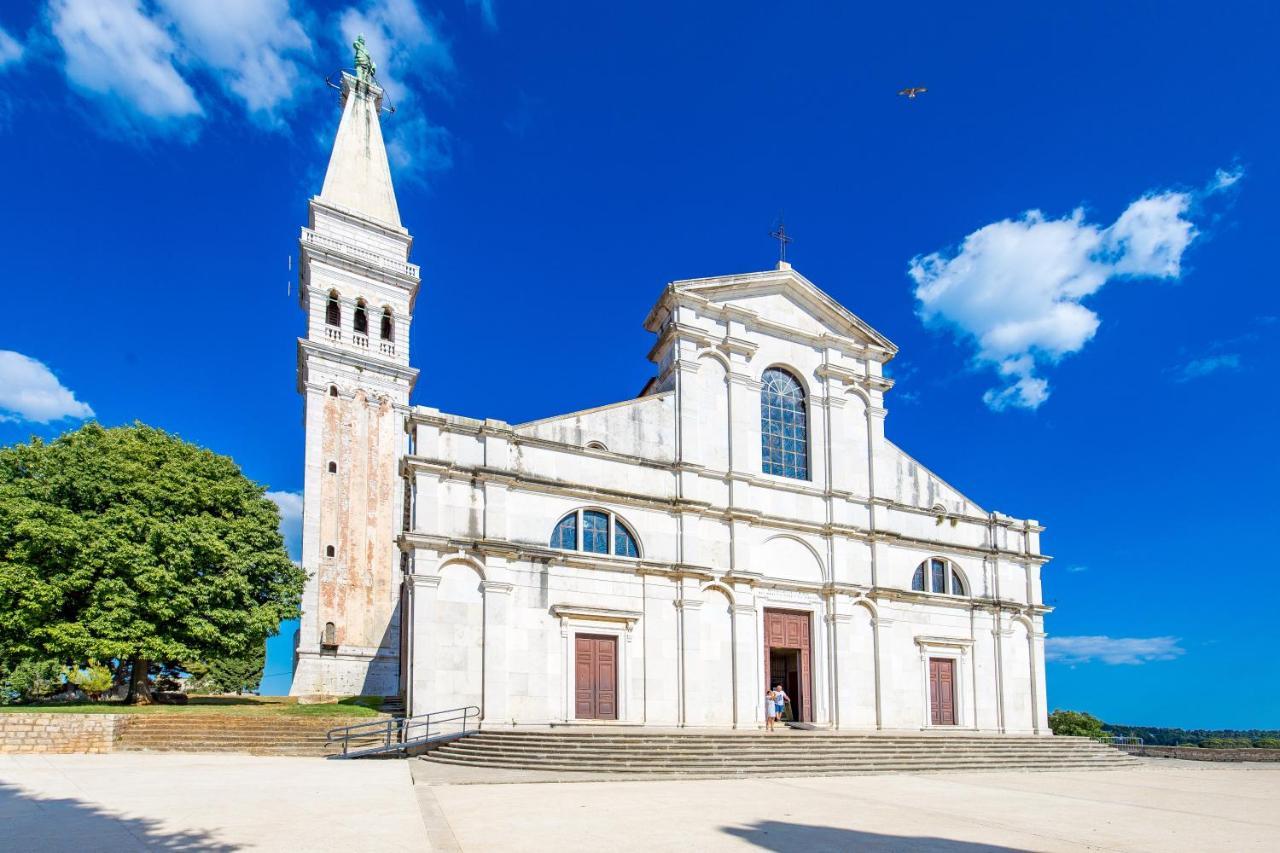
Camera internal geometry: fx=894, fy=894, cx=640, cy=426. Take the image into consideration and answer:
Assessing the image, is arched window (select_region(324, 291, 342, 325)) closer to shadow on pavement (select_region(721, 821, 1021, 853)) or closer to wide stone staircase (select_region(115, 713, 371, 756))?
wide stone staircase (select_region(115, 713, 371, 756))

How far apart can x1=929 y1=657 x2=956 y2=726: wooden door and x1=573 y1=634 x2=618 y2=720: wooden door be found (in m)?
11.9

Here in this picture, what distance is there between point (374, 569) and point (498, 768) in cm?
2172

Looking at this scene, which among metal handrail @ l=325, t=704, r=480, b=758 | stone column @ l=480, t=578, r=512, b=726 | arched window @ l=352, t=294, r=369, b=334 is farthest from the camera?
arched window @ l=352, t=294, r=369, b=334

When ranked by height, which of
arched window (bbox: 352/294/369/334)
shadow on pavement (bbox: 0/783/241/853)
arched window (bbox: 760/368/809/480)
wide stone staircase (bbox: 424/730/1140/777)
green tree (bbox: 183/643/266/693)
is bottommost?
green tree (bbox: 183/643/266/693)

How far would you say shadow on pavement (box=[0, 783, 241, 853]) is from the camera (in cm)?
906

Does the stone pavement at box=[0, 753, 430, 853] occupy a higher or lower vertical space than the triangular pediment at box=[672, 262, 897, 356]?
lower

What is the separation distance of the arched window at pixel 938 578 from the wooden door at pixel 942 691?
93.3 inches

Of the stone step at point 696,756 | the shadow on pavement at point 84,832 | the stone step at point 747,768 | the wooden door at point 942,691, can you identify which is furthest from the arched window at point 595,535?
the shadow on pavement at point 84,832

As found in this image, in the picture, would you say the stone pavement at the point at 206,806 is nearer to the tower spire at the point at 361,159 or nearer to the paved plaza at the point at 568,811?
the paved plaza at the point at 568,811

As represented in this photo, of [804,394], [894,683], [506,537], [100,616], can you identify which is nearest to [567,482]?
[506,537]

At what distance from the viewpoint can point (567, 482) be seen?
2517 cm

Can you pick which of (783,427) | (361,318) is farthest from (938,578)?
(361,318)

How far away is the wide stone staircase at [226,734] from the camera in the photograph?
21.1 metres

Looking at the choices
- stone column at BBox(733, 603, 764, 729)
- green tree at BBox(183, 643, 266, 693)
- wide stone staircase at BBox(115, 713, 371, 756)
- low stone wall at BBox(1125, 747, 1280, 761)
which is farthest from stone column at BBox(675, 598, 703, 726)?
green tree at BBox(183, 643, 266, 693)
